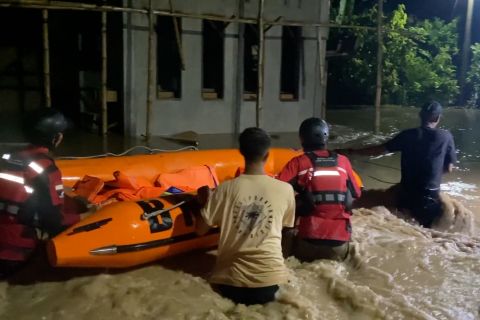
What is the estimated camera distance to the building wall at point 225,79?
32.8 feet

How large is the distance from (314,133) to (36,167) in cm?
201

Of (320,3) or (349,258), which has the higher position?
(320,3)

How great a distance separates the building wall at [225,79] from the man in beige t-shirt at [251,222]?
6.92 meters

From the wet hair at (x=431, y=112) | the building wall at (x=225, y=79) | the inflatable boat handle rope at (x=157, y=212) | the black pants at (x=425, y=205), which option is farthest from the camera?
the building wall at (x=225, y=79)

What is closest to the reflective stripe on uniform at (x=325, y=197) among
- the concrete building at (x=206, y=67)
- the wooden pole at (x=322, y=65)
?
the concrete building at (x=206, y=67)

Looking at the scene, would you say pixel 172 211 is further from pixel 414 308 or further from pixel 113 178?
pixel 414 308

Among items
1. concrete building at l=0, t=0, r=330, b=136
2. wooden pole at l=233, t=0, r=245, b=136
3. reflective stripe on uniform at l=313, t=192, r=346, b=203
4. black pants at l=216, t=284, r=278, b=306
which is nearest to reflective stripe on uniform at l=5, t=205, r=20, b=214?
black pants at l=216, t=284, r=278, b=306

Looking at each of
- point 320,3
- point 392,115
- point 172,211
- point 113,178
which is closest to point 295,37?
point 320,3

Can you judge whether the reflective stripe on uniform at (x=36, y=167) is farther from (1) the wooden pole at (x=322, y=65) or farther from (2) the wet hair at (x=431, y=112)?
(1) the wooden pole at (x=322, y=65)

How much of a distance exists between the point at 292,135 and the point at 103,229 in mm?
7989

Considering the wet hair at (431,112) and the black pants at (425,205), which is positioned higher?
the wet hair at (431,112)

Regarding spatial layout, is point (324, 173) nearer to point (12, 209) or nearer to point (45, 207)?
point (45, 207)

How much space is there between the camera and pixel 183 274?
4102 mm

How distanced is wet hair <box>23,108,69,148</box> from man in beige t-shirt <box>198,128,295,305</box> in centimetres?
117
